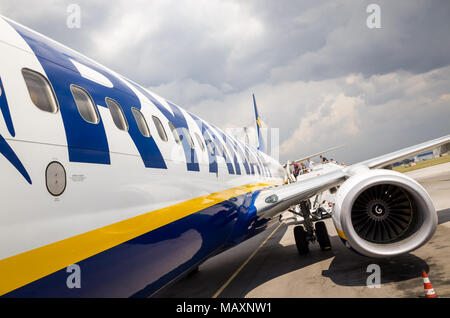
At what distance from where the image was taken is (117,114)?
3.66 m

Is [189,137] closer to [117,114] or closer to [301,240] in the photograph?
[117,114]

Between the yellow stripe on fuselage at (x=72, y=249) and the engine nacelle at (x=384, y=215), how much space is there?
10.5ft

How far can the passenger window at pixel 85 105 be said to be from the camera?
303cm

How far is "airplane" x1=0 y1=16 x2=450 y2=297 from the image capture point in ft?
7.20

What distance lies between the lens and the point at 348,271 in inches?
273

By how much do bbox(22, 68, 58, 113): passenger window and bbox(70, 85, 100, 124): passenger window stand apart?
0.91 ft

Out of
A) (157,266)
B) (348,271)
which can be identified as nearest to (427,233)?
(348,271)

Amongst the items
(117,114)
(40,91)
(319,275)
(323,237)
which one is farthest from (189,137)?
(323,237)

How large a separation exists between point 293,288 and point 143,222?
4191 millimetres

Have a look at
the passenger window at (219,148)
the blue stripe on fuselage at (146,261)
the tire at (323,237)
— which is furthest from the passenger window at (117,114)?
the tire at (323,237)

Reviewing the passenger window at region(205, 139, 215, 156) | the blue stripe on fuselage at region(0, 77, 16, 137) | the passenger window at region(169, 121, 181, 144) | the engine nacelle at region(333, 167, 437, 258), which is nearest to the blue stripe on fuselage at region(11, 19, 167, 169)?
the blue stripe on fuselage at region(0, 77, 16, 137)

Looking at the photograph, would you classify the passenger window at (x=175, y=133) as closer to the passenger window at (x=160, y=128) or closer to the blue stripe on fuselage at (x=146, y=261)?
the passenger window at (x=160, y=128)
